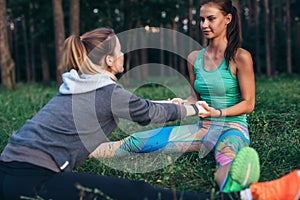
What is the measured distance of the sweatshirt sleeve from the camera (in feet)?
9.05

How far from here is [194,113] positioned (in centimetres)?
311

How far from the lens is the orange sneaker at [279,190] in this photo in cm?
232

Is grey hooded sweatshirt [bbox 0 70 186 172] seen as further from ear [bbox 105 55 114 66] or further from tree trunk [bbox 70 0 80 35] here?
tree trunk [bbox 70 0 80 35]

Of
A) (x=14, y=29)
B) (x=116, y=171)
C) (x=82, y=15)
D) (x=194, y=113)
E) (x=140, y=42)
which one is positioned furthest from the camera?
(x=14, y=29)

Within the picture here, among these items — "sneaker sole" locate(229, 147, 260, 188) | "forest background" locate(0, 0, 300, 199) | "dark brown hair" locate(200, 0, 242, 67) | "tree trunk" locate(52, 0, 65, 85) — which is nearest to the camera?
"sneaker sole" locate(229, 147, 260, 188)

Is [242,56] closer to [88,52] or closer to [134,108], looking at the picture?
[134,108]

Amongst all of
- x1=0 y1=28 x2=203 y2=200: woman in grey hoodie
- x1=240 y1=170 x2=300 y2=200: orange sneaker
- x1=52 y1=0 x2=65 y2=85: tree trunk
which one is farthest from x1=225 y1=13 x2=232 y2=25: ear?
x1=52 y1=0 x2=65 y2=85: tree trunk

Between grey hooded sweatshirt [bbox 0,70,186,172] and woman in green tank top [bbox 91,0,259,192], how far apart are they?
681 millimetres

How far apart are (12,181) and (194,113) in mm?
1313

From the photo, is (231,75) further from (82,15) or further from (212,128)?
A: (82,15)

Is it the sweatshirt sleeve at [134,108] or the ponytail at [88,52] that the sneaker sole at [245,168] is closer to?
the sweatshirt sleeve at [134,108]

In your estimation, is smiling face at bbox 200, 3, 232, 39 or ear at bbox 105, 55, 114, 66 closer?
ear at bbox 105, 55, 114, 66

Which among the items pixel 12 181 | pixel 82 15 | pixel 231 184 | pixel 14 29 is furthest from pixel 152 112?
pixel 14 29

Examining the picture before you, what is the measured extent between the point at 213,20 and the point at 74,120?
4.87 feet
